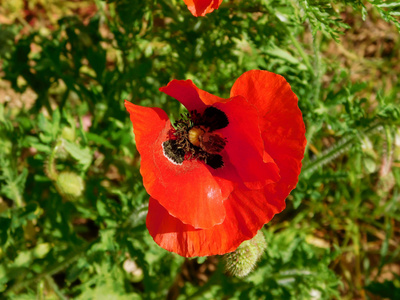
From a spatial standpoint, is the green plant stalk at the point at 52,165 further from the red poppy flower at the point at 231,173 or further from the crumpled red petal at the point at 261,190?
the crumpled red petal at the point at 261,190

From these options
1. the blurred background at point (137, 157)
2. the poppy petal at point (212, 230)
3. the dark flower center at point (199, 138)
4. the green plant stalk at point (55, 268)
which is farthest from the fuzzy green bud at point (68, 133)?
the poppy petal at point (212, 230)

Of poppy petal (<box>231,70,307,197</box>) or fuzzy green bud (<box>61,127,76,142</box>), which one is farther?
fuzzy green bud (<box>61,127,76,142</box>)

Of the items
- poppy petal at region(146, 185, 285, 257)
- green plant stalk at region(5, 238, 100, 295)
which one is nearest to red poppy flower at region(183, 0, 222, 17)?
poppy petal at region(146, 185, 285, 257)

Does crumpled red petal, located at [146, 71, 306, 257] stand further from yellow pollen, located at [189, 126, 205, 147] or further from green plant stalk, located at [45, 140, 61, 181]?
green plant stalk, located at [45, 140, 61, 181]

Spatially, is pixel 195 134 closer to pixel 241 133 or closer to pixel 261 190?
pixel 241 133

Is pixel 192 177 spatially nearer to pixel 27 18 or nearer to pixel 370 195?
pixel 370 195

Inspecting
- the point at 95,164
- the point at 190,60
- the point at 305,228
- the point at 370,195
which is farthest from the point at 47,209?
the point at 370,195
